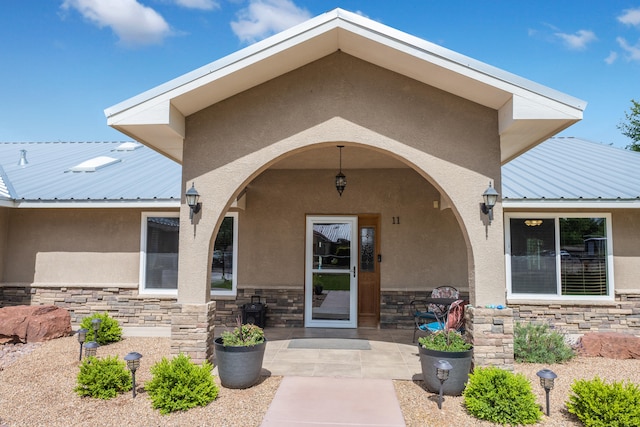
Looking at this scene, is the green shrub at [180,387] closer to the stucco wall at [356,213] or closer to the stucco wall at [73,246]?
the stucco wall at [356,213]

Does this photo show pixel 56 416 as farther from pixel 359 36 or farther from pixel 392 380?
pixel 359 36

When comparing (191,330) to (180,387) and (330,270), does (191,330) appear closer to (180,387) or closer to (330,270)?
(180,387)

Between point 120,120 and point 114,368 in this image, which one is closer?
point 114,368

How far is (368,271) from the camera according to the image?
32.3 ft

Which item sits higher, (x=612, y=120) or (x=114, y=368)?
(x=612, y=120)

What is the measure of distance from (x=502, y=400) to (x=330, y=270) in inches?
219

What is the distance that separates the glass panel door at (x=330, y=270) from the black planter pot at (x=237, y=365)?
427 centimetres

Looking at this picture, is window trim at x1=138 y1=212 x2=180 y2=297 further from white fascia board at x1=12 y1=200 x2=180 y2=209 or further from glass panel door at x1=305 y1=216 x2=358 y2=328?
glass panel door at x1=305 y1=216 x2=358 y2=328

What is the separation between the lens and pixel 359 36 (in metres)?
5.64

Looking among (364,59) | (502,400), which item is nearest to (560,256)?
(502,400)

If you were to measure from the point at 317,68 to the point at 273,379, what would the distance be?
15.0ft

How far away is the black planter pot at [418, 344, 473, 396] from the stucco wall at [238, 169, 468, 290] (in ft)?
13.7

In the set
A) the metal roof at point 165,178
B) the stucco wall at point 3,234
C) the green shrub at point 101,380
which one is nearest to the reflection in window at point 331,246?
the metal roof at point 165,178

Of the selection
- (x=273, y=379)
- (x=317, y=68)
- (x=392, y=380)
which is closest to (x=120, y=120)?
(x=317, y=68)
